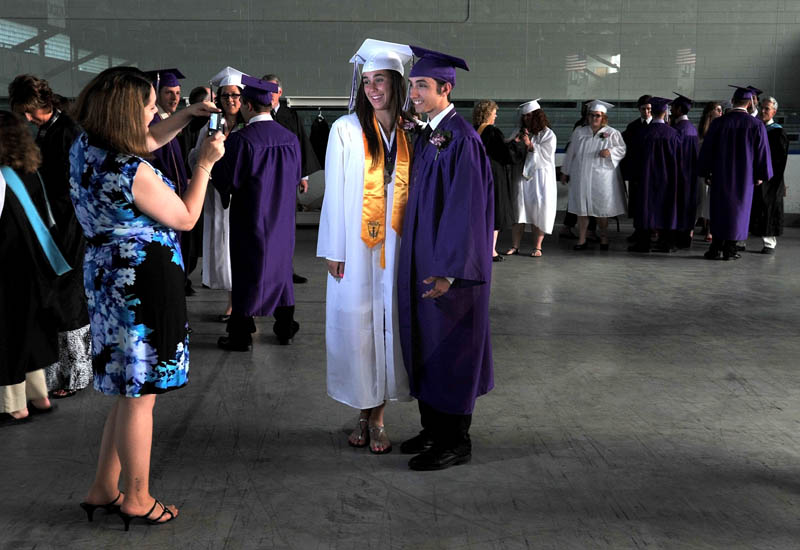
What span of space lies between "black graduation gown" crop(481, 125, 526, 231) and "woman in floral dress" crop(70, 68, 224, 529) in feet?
19.7

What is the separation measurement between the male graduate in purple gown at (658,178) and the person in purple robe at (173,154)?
506 cm

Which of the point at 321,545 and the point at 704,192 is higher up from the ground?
the point at 704,192

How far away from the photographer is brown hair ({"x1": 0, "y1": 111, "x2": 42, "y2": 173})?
11.5 feet

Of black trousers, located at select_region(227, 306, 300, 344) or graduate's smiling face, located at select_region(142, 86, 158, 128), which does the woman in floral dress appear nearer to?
graduate's smiling face, located at select_region(142, 86, 158, 128)

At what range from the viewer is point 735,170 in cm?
891

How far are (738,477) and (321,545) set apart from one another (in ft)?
5.31

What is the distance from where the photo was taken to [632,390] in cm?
445

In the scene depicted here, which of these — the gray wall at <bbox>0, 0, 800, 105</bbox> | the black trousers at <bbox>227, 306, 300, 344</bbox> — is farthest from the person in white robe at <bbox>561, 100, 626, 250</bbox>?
the black trousers at <bbox>227, 306, 300, 344</bbox>

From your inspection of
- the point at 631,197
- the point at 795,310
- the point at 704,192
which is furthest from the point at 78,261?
the point at 704,192

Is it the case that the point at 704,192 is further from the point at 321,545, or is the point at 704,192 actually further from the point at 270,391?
the point at 321,545

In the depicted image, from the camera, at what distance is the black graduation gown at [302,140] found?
7.41m

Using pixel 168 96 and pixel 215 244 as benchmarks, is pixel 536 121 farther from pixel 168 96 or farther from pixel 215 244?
pixel 215 244

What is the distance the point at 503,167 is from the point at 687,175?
6.78ft

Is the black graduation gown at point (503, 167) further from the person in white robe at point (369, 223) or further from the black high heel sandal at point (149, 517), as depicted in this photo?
the black high heel sandal at point (149, 517)
